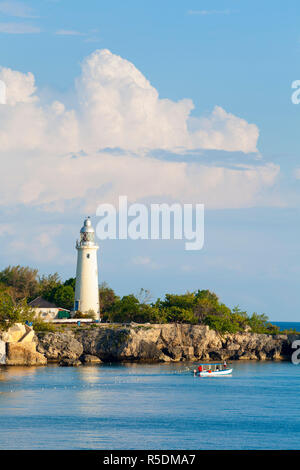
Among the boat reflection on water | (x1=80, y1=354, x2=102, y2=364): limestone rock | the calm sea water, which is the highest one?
(x1=80, y1=354, x2=102, y2=364): limestone rock

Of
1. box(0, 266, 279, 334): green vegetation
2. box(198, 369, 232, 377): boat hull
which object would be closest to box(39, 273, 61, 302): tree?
box(0, 266, 279, 334): green vegetation

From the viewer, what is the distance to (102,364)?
87750 mm

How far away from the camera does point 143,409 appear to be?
179 ft

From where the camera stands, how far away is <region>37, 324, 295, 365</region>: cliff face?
87.8 meters

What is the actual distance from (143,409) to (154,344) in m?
39.3

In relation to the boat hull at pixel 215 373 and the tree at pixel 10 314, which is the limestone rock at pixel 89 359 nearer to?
the tree at pixel 10 314

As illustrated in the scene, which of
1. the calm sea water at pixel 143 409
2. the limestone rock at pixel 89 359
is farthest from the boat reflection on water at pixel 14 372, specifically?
the limestone rock at pixel 89 359

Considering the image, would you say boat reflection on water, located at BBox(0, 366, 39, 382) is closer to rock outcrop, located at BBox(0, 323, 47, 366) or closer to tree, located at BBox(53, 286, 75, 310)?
rock outcrop, located at BBox(0, 323, 47, 366)

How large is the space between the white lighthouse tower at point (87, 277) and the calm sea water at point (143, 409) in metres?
17.4

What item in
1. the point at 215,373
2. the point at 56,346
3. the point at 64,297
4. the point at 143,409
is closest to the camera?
the point at 143,409

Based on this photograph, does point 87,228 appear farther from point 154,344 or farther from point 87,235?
point 154,344

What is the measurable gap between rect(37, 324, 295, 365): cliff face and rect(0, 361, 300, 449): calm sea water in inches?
235

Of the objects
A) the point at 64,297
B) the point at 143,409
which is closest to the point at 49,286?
the point at 64,297
